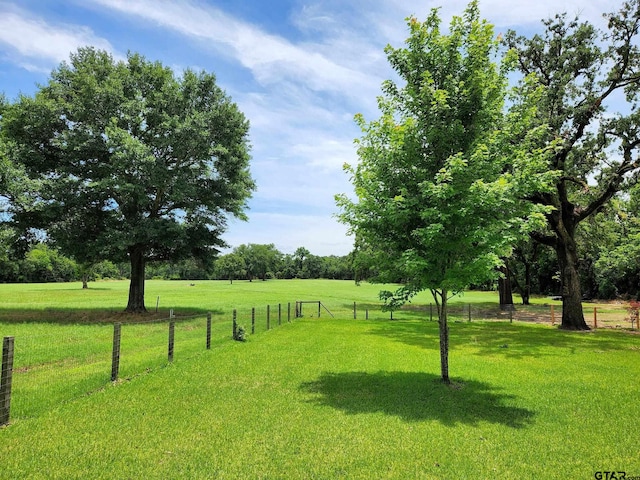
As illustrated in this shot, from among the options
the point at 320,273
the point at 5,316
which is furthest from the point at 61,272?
the point at 5,316

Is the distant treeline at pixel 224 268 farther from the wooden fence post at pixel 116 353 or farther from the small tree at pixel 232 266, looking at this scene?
the wooden fence post at pixel 116 353

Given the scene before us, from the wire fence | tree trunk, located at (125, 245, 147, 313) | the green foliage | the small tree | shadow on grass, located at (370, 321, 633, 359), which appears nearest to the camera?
the wire fence

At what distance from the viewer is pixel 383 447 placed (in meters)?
5.67

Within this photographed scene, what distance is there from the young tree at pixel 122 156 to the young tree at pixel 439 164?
15996 millimetres

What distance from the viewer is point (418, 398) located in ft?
27.2

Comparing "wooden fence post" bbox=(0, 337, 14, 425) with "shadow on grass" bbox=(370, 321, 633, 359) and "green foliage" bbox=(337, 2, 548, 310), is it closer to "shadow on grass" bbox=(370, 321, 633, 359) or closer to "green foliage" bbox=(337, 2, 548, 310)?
"green foliage" bbox=(337, 2, 548, 310)

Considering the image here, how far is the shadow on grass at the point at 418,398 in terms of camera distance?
7.26 m

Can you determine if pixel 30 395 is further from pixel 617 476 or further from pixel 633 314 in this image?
pixel 633 314

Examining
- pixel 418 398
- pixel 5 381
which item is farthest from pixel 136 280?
pixel 418 398

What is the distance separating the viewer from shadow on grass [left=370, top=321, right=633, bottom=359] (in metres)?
15.6

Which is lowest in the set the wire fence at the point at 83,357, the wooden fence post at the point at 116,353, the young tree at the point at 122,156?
the wire fence at the point at 83,357

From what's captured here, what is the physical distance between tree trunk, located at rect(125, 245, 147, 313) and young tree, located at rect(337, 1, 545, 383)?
68.1 feet

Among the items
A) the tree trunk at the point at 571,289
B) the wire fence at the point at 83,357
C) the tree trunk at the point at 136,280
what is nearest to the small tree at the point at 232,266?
the tree trunk at the point at 136,280

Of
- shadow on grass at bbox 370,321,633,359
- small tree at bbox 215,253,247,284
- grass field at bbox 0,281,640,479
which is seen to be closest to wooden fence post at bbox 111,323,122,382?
grass field at bbox 0,281,640,479
